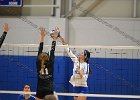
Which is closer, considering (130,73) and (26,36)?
(130,73)

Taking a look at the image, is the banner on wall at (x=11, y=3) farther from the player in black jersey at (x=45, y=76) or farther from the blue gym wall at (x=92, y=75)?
the player in black jersey at (x=45, y=76)

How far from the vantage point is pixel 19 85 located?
12.3 m

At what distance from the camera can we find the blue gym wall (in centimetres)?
1196

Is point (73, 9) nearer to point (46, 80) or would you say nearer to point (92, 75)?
point (92, 75)

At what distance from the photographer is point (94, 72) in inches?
474

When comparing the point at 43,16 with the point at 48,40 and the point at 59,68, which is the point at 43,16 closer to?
the point at 48,40

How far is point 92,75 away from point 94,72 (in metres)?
0.12

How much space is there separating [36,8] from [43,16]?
42cm

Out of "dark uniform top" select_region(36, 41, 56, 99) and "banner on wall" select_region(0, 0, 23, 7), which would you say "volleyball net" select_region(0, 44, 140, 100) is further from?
"dark uniform top" select_region(36, 41, 56, 99)

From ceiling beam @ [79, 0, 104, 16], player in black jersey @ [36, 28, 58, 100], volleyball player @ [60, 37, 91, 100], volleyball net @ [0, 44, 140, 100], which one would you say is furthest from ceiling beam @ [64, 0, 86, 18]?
player in black jersey @ [36, 28, 58, 100]

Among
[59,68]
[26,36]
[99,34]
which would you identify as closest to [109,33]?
[99,34]

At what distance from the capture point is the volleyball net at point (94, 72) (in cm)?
1196

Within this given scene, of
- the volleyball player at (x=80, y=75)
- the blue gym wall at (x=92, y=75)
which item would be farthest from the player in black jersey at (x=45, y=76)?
the blue gym wall at (x=92, y=75)

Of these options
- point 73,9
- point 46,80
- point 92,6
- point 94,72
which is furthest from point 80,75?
point 92,6
